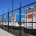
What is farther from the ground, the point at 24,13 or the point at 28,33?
Answer: the point at 24,13

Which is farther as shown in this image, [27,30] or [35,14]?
[27,30]

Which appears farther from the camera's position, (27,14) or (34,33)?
→ (27,14)

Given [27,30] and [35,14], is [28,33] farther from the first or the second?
[35,14]

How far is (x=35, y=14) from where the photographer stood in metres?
9.26

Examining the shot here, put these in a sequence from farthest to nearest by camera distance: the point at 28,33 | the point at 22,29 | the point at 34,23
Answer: the point at 22,29
the point at 28,33
the point at 34,23

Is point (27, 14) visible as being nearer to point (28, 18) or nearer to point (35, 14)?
point (28, 18)

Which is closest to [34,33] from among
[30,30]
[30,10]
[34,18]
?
[30,30]

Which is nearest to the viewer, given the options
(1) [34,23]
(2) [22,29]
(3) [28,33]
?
(1) [34,23]

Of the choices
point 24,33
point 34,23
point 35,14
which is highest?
point 35,14

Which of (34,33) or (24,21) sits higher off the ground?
(24,21)

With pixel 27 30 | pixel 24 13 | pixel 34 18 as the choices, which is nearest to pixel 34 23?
pixel 34 18

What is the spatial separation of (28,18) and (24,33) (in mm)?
1114

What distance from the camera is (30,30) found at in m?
9.52

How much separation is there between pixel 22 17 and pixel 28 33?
1.47 metres
